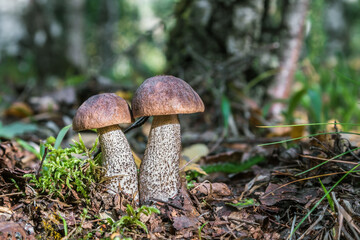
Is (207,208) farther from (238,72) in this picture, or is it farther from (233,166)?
(238,72)

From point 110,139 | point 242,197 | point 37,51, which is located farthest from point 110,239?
point 37,51

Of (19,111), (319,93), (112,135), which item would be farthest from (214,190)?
(19,111)

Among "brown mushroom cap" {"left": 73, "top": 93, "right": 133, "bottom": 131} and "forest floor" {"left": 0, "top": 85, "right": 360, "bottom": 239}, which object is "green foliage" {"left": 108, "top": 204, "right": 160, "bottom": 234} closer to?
"forest floor" {"left": 0, "top": 85, "right": 360, "bottom": 239}

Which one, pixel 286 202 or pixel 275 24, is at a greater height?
pixel 275 24

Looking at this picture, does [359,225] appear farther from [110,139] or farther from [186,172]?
[110,139]

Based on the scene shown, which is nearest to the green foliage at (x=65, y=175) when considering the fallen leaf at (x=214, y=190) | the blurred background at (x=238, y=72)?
the fallen leaf at (x=214, y=190)
